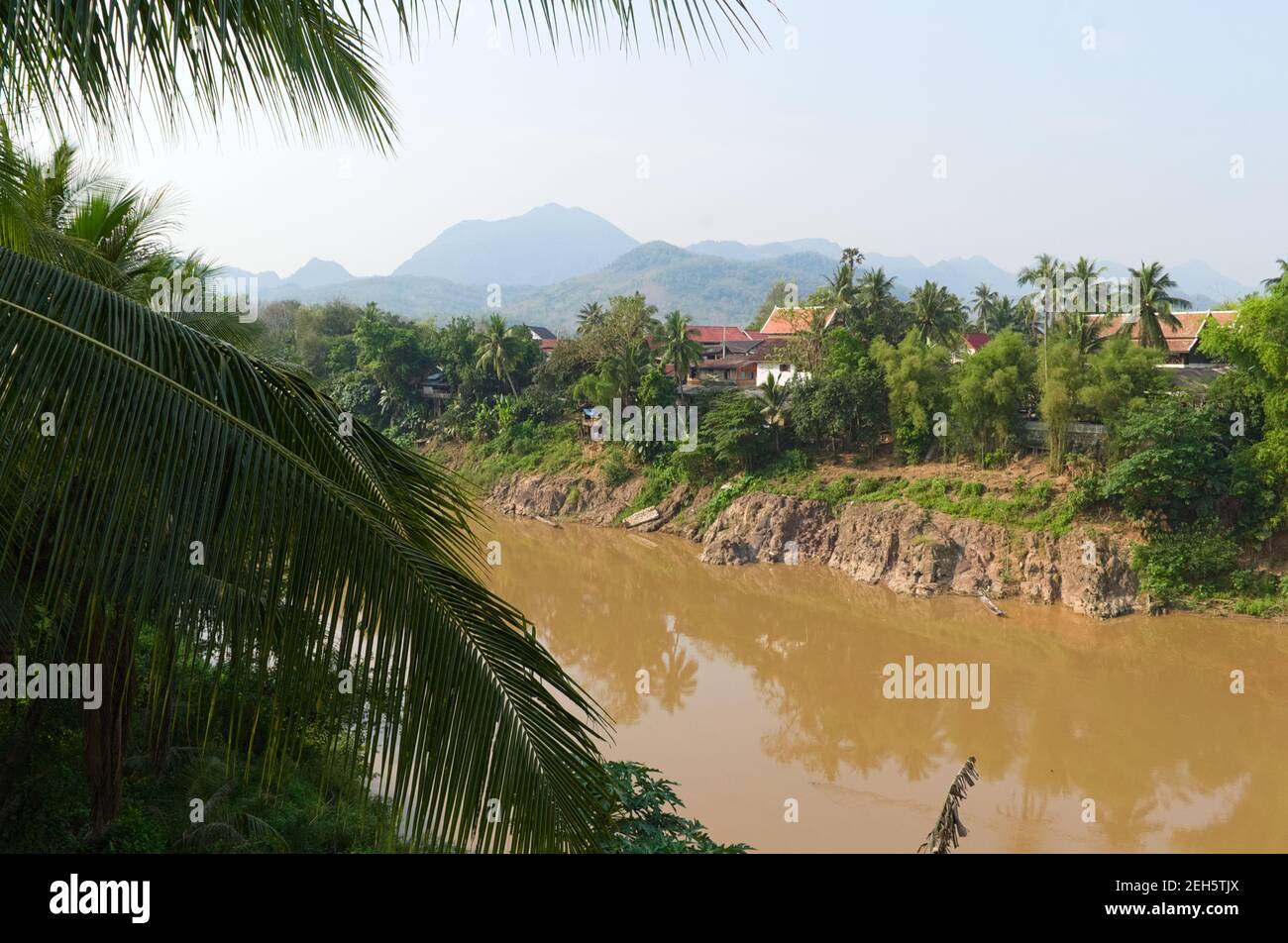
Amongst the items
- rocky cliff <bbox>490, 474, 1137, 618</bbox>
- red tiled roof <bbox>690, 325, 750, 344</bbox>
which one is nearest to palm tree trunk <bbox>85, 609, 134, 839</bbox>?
rocky cliff <bbox>490, 474, 1137, 618</bbox>

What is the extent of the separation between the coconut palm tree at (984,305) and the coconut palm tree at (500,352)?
17.7 m

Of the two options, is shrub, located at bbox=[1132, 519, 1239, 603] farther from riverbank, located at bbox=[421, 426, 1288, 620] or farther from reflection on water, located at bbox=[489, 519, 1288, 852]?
reflection on water, located at bbox=[489, 519, 1288, 852]

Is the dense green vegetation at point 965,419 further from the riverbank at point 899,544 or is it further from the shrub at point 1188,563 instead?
the riverbank at point 899,544

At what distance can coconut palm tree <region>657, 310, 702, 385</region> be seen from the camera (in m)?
24.0

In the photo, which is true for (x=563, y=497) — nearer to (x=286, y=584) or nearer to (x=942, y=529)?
(x=942, y=529)

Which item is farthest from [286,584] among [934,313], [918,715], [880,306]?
[880,306]

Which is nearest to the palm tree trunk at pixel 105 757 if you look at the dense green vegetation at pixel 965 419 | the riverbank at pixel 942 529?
the riverbank at pixel 942 529

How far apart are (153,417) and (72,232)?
5834 mm

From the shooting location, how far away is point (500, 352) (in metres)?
26.6

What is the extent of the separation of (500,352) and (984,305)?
19.5 metres

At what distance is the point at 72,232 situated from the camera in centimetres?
630

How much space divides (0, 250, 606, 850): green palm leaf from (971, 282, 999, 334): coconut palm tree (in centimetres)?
3544
